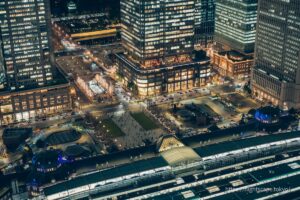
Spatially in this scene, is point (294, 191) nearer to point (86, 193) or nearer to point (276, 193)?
point (276, 193)

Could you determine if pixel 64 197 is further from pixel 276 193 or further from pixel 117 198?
pixel 276 193

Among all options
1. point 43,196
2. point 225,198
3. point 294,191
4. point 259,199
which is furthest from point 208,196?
point 43,196

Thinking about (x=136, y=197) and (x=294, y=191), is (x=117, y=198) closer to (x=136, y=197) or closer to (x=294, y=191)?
(x=136, y=197)

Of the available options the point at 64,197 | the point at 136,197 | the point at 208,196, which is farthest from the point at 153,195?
the point at 64,197

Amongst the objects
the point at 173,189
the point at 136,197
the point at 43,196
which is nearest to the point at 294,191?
the point at 173,189

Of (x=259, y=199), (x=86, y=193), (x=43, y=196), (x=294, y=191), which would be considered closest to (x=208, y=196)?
(x=259, y=199)

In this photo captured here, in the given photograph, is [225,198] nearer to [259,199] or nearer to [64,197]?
[259,199]
